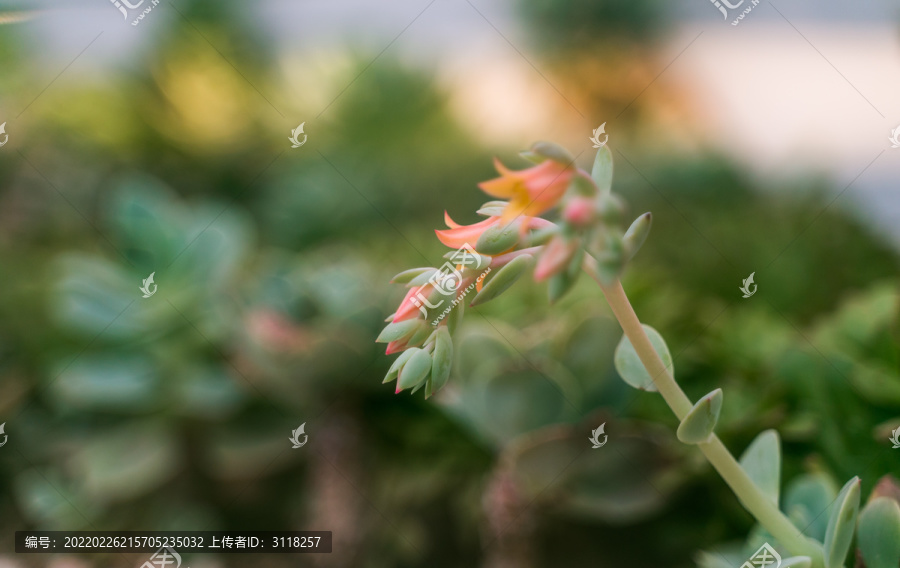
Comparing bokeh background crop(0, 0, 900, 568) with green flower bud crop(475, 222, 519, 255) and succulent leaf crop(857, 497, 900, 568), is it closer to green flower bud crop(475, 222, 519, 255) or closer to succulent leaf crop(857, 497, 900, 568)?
succulent leaf crop(857, 497, 900, 568)

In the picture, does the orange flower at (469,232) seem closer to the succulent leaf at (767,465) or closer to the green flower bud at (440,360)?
the green flower bud at (440,360)

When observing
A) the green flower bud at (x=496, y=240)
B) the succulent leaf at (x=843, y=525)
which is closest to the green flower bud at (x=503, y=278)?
the green flower bud at (x=496, y=240)

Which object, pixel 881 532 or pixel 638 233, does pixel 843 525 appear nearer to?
pixel 881 532

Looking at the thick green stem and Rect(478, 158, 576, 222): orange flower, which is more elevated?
Rect(478, 158, 576, 222): orange flower

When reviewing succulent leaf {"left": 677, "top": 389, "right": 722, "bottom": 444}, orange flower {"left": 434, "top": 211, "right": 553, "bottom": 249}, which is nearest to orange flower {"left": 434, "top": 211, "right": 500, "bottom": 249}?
orange flower {"left": 434, "top": 211, "right": 553, "bottom": 249}

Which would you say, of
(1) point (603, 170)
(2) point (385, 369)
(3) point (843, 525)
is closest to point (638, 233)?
(1) point (603, 170)

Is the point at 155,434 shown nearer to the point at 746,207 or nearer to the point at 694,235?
the point at 694,235

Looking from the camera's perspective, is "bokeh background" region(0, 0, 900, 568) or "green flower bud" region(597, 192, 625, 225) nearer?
"green flower bud" region(597, 192, 625, 225)

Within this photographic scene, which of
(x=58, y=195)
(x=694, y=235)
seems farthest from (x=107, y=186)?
(x=694, y=235)
